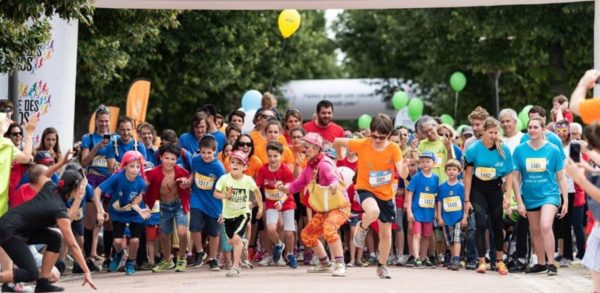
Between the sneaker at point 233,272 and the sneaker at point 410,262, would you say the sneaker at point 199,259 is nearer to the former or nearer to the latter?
the sneaker at point 233,272

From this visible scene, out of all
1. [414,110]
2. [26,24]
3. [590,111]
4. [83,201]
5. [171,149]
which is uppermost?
[414,110]

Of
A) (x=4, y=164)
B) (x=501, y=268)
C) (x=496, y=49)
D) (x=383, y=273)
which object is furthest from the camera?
(x=496, y=49)

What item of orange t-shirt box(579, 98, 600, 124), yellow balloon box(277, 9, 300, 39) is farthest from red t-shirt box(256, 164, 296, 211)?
yellow balloon box(277, 9, 300, 39)

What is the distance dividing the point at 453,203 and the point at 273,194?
2.33m

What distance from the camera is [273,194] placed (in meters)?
16.3

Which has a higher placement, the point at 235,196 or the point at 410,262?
the point at 235,196

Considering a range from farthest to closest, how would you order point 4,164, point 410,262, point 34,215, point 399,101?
point 399,101, point 410,262, point 4,164, point 34,215

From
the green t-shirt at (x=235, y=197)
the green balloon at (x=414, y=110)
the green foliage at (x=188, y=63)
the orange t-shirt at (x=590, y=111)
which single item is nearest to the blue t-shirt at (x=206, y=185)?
the green t-shirt at (x=235, y=197)

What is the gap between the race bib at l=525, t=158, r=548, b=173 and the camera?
596 inches

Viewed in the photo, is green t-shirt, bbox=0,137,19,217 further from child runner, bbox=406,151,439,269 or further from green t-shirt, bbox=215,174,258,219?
child runner, bbox=406,151,439,269

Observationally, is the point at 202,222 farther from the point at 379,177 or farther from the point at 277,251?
the point at 379,177

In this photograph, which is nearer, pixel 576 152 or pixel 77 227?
pixel 576 152

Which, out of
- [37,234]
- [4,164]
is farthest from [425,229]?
[4,164]

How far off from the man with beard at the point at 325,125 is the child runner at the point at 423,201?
1335mm
